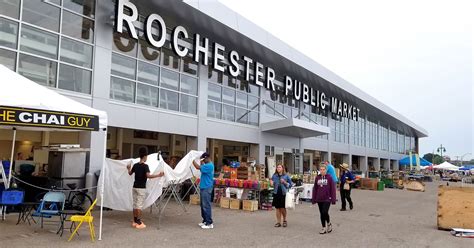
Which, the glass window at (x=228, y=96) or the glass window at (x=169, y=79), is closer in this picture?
the glass window at (x=169, y=79)

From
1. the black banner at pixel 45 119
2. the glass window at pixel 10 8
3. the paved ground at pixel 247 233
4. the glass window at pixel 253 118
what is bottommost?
the paved ground at pixel 247 233

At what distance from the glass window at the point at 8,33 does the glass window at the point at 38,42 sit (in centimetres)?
20

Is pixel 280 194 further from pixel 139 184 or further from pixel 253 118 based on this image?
pixel 253 118

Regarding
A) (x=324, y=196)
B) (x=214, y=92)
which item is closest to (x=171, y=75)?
(x=214, y=92)

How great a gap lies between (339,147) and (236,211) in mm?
22342

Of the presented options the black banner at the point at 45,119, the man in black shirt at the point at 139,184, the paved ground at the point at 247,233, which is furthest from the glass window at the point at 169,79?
the black banner at the point at 45,119

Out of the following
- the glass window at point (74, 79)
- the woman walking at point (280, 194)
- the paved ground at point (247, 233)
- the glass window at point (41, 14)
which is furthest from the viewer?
the glass window at point (74, 79)

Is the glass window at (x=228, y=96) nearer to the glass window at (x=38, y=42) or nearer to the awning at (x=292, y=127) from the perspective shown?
the awning at (x=292, y=127)

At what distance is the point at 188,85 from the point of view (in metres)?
17.4

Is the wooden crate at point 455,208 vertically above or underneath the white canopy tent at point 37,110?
underneath

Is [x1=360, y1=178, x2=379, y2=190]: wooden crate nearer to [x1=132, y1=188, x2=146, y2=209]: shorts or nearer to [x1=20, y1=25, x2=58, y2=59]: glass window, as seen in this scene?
[x1=132, y1=188, x2=146, y2=209]: shorts

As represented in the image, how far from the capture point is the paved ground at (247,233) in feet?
25.6

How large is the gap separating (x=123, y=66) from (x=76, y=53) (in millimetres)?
2011

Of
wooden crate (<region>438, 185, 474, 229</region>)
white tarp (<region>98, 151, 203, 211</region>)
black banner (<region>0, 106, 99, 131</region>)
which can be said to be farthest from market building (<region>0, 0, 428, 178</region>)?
wooden crate (<region>438, 185, 474, 229</region>)
